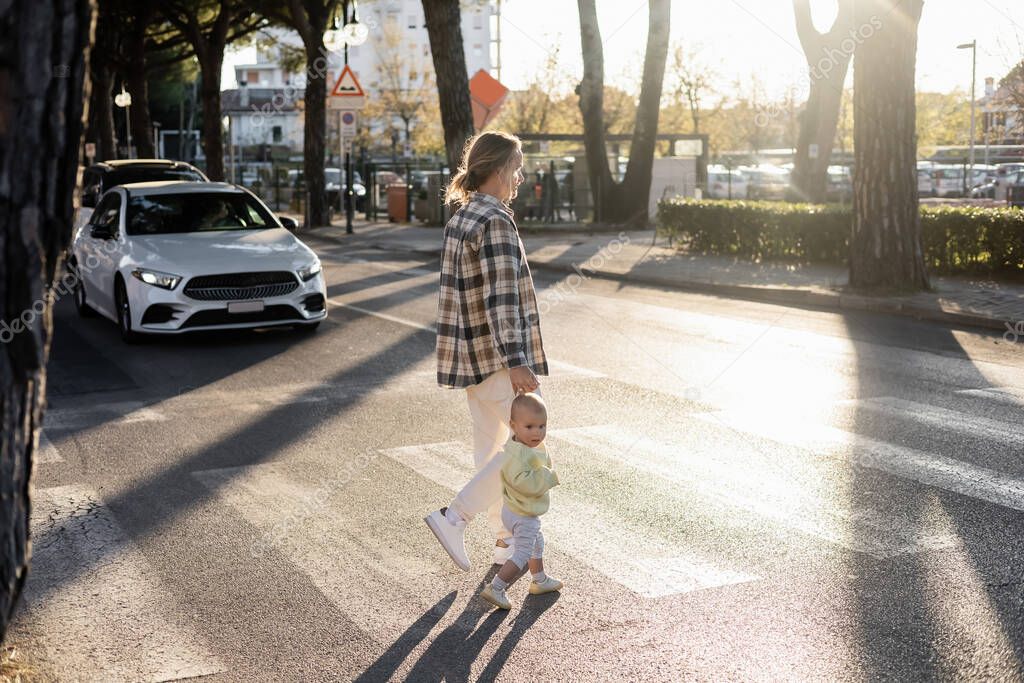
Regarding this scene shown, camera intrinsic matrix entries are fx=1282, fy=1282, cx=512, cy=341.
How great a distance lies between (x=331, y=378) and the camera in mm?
10148

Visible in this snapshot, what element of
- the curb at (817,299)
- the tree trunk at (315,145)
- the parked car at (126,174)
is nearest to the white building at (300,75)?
the tree trunk at (315,145)

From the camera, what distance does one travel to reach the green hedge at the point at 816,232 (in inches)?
667

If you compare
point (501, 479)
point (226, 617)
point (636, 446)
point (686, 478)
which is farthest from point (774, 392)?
point (226, 617)

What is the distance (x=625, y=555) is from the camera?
538cm

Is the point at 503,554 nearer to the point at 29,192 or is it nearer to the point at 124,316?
the point at 29,192

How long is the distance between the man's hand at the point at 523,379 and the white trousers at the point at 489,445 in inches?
5.4

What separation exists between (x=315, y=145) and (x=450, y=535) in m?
30.7

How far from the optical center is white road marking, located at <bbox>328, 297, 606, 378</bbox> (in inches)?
402

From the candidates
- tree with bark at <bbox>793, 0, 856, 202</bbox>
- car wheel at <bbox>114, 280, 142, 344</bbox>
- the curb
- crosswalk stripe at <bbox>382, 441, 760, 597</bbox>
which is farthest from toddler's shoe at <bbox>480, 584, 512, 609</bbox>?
tree with bark at <bbox>793, 0, 856, 202</bbox>

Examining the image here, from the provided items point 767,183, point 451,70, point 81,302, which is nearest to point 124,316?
point 81,302

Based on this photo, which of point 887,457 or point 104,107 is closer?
point 887,457

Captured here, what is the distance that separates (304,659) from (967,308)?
11085 mm

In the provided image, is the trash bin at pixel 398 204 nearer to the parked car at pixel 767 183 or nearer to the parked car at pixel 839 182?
the parked car at pixel 767 183

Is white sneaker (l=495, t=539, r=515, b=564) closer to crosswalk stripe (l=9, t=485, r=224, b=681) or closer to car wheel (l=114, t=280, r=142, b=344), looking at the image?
crosswalk stripe (l=9, t=485, r=224, b=681)
